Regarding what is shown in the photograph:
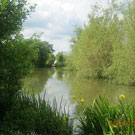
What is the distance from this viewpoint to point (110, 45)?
52.8ft

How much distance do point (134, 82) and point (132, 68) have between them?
1037mm

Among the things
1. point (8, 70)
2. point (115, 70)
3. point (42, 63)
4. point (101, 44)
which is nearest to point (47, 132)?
point (8, 70)

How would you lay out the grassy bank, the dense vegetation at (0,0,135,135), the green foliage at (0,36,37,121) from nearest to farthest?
the grassy bank, the dense vegetation at (0,0,135,135), the green foliage at (0,36,37,121)

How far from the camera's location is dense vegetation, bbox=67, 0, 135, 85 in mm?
11930

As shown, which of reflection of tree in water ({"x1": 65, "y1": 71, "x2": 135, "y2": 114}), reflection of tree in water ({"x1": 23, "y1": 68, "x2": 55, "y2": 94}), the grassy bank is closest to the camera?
the grassy bank

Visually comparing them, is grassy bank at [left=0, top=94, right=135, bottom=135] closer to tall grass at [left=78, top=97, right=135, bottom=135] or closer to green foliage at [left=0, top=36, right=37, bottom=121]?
tall grass at [left=78, top=97, right=135, bottom=135]

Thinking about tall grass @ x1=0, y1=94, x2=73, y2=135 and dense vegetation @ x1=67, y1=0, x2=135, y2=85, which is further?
dense vegetation @ x1=67, y1=0, x2=135, y2=85

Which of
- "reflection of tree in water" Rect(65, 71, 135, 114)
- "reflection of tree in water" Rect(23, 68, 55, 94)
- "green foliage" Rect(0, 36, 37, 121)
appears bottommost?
"reflection of tree in water" Rect(65, 71, 135, 114)

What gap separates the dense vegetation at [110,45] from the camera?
1193 centimetres

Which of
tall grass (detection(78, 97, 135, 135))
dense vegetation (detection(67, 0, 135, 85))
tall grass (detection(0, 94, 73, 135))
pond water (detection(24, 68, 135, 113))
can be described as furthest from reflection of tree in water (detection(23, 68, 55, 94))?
dense vegetation (detection(67, 0, 135, 85))

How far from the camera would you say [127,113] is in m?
2.96

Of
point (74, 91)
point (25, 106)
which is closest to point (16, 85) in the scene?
point (25, 106)

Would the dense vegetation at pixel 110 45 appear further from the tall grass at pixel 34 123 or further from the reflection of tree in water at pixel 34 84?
the tall grass at pixel 34 123

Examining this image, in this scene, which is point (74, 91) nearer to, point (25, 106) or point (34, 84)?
point (34, 84)
